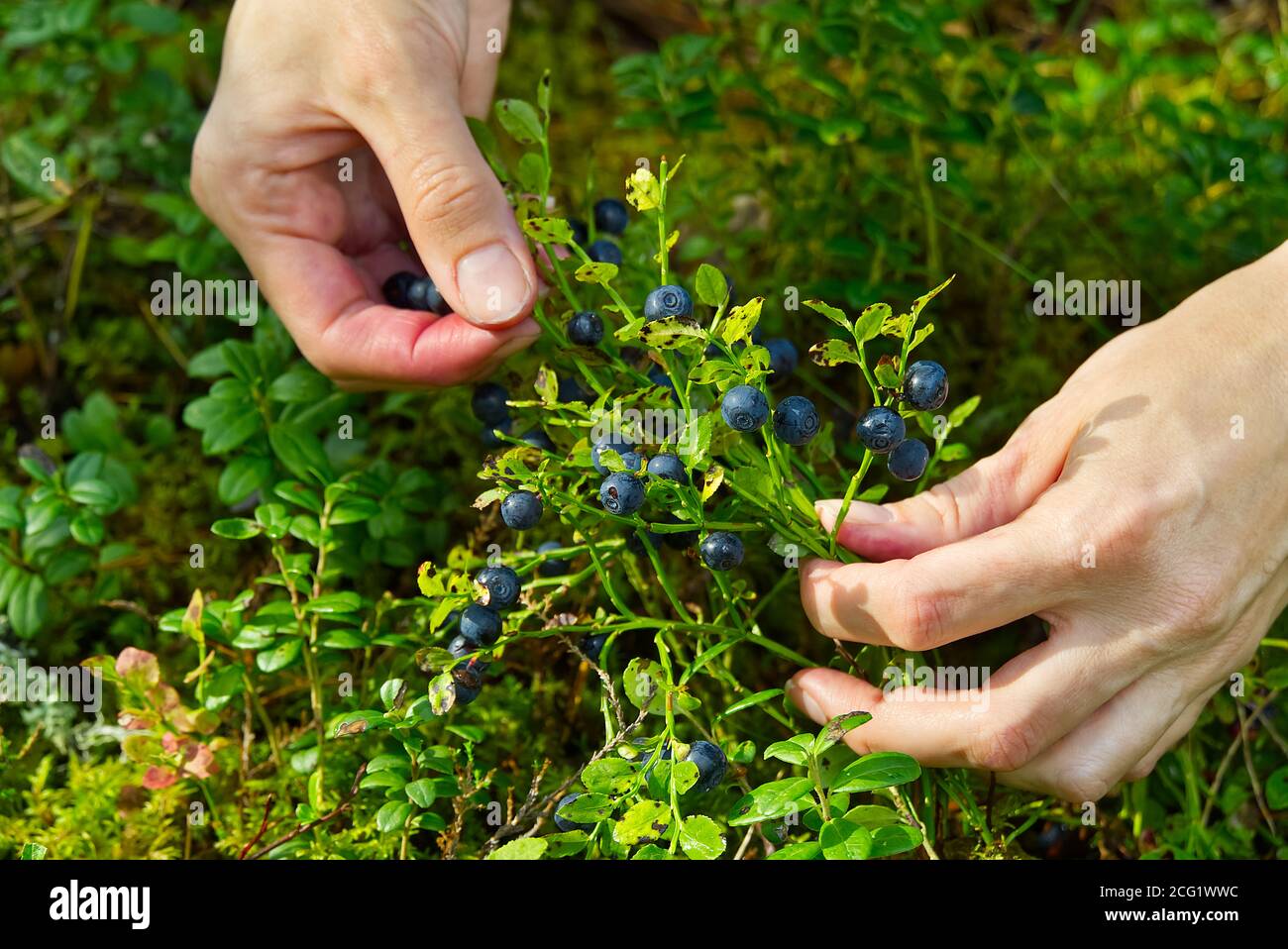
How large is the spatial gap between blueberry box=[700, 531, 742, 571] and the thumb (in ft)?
1.83

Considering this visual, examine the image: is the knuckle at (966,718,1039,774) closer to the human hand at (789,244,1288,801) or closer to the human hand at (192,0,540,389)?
the human hand at (789,244,1288,801)

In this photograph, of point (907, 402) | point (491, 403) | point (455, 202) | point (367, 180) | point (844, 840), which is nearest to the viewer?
point (844, 840)

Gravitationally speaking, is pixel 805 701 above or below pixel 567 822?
above

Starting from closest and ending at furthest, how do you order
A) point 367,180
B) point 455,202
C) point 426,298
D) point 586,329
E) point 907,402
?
point 907,402, point 586,329, point 455,202, point 426,298, point 367,180

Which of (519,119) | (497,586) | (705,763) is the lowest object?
(705,763)

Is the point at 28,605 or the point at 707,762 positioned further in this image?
the point at 28,605

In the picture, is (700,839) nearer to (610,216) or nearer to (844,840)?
(844,840)

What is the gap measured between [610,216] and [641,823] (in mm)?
1160

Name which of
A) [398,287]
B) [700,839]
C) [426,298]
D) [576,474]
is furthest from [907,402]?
[398,287]

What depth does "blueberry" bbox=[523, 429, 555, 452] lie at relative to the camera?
2.00 metres

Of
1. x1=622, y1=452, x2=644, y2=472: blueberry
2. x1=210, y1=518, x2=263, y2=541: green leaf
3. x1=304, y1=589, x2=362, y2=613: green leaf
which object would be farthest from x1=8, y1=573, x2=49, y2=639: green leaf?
x1=622, y1=452, x2=644, y2=472: blueberry

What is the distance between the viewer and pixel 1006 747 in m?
1.74
